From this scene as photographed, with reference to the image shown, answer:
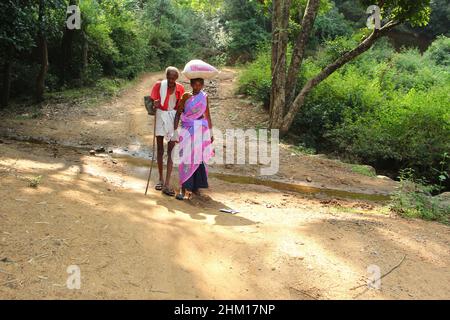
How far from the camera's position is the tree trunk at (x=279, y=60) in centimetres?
1109

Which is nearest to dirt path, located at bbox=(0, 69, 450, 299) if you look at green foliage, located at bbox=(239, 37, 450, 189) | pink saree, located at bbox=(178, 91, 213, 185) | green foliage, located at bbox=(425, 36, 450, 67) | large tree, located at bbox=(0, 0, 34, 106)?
pink saree, located at bbox=(178, 91, 213, 185)

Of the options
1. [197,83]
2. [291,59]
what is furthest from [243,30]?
[197,83]

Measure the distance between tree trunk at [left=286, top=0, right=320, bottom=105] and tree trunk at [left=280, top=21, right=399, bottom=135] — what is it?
0.47 m

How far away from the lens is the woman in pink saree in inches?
218

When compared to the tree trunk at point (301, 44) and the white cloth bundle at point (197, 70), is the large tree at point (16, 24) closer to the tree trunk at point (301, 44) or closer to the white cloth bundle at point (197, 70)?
the white cloth bundle at point (197, 70)

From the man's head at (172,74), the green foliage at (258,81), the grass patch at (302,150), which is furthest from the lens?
the green foliage at (258,81)

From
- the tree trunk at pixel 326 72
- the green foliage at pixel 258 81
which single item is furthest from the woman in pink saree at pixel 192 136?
the green foliage at pixel 258 81

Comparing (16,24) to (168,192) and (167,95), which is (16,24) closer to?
(167,95)

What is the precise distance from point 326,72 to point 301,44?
0.99m

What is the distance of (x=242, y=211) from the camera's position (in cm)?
571

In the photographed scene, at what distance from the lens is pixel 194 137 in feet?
18.4

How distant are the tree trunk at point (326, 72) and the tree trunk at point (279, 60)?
0.24 m
